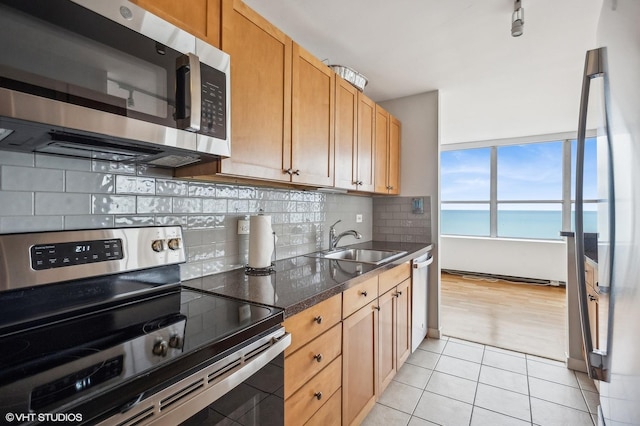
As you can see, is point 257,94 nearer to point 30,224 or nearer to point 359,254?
point 30,224

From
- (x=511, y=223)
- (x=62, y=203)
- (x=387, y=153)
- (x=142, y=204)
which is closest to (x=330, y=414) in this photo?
(x=142, y=204)

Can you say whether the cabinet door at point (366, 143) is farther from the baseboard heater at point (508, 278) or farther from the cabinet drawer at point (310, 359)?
the baseboard heater at point (508, 278)

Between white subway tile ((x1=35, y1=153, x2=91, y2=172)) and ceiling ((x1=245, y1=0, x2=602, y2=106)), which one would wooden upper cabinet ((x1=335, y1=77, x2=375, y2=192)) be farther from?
white subway tile ((x1=35, y1=153, x2=91, y2=172))

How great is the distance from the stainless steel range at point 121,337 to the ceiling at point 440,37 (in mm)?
1570

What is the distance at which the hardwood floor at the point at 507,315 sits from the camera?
2.90 m

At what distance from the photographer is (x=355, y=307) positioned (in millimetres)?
1585

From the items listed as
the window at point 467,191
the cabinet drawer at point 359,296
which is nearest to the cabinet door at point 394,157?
the cabinet drawer at point 359,296

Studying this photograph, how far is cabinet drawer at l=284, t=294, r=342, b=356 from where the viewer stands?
1.13m

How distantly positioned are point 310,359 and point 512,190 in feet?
18.6

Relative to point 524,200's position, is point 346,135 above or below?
above

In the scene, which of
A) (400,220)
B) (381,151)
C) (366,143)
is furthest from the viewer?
(400,220)

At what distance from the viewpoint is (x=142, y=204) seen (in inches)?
49.4

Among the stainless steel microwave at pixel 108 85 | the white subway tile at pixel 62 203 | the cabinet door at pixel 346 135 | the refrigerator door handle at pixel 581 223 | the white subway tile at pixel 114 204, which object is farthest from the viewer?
the cabinet door at pixel 346 135

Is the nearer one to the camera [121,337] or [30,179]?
[121,337]
